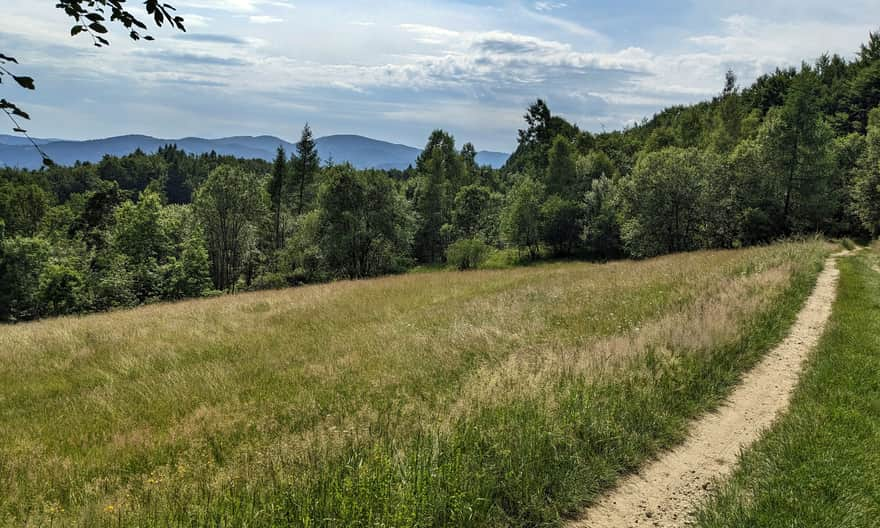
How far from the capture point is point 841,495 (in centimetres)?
451

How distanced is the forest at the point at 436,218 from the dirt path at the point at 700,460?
3366 cm

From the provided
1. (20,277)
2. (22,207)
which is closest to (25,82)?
(20,277)

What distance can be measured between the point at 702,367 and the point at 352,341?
7.65 meters

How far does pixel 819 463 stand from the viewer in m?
5.00

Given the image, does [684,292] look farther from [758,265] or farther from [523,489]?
[523,489]

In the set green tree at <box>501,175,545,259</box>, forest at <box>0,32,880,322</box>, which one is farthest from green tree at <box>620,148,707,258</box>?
green tree at <box>501,175,545,259</box>

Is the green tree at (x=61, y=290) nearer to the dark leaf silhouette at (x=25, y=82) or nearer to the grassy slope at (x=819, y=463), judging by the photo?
the dark leaf silhouette at (x=25, y=82)

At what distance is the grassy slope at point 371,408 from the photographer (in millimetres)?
4352

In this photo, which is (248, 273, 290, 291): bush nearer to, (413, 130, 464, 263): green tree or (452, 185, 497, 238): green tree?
(413, 130, 464, 263): green tree

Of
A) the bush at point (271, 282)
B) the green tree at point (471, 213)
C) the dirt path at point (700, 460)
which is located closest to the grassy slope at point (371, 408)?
the dirt path at point (700, 460)

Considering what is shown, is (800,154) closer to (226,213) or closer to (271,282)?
(271,282)

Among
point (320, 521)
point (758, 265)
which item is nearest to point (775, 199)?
point (758, 265)

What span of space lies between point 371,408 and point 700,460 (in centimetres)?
434

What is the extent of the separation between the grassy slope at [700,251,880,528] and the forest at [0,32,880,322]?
1334 inches
